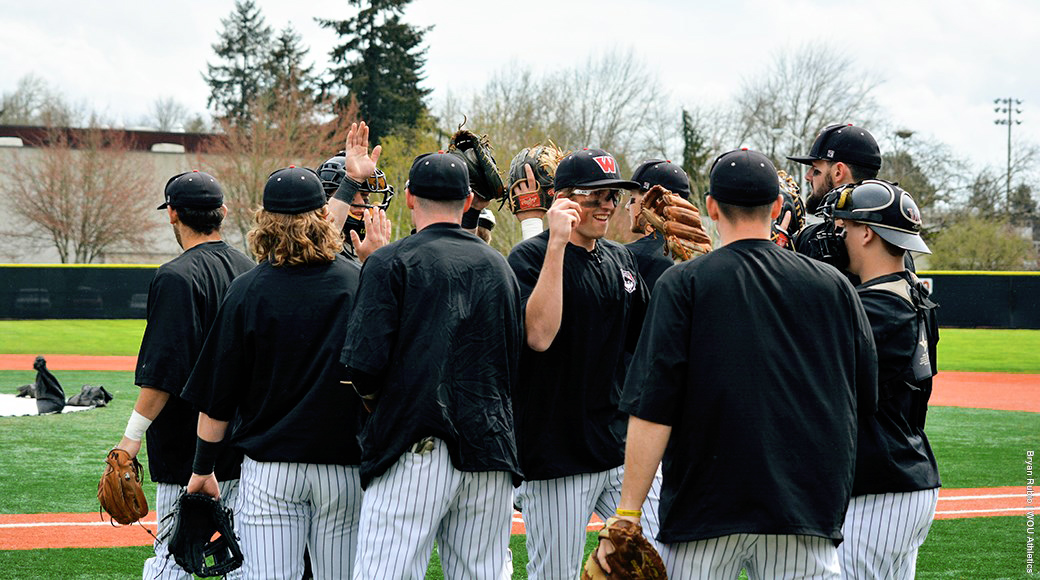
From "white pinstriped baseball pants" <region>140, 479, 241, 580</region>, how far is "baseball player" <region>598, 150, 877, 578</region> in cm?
209

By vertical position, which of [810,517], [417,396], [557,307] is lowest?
[810,517]

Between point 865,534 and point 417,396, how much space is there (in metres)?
1.71

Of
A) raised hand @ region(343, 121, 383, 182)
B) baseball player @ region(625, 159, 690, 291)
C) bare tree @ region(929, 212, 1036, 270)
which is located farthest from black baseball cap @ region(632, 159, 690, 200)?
bare tree @ region(929, 212, 1036, 270)

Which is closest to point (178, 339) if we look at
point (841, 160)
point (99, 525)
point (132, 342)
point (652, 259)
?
point (652, 259)

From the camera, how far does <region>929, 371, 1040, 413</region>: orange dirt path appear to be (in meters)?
16.1

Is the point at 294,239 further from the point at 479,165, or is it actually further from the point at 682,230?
the point at 682,230

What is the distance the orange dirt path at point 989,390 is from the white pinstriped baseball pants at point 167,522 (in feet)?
40.9

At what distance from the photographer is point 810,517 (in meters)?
3.01

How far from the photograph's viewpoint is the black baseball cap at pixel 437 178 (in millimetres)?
3734

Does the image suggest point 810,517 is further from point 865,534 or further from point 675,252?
point 675,252

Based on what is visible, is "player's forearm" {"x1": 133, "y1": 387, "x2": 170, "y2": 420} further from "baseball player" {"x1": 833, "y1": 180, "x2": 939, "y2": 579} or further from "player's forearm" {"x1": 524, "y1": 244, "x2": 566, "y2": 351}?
"baseball player" {"x1": 833, "y1": 180, "x2": 939, "y2": 579}

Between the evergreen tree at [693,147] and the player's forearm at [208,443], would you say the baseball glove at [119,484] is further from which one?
the evergreen tree at [693,147]

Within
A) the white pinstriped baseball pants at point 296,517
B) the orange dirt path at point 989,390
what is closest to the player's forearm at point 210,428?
the white pinstriped baseball pants at point 296,517

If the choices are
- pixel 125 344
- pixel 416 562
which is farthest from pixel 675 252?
pixel 125 344
